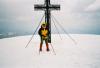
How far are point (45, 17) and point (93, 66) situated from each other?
11572mm

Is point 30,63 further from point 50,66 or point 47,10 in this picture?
point 47,10

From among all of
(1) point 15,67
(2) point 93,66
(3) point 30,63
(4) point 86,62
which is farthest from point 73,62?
(1) point 15,67

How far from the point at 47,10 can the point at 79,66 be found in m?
11.3

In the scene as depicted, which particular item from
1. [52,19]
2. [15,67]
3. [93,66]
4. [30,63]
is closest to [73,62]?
[93,66]

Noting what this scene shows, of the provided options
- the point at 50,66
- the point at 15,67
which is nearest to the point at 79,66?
the point at 50,66

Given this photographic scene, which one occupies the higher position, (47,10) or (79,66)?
(47,10)

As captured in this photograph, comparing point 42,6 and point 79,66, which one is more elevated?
point 42,6

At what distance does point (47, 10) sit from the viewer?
22250 mm

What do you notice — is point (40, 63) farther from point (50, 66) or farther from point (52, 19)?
point (52, 19)

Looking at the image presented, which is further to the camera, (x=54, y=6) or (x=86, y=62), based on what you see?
(x=54, y=6)

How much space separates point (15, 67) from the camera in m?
12.0

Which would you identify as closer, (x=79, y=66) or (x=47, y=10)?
(x=79, y=66)

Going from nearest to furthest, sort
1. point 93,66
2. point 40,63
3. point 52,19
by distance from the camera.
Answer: point 93,66 < point 40,63 < point 52,19

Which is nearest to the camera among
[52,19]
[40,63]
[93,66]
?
[93,66]
